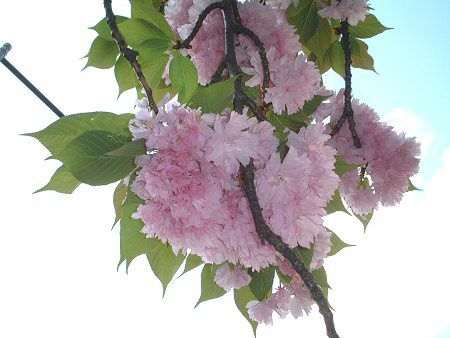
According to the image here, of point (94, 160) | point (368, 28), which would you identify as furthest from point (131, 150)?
point (368, 28)

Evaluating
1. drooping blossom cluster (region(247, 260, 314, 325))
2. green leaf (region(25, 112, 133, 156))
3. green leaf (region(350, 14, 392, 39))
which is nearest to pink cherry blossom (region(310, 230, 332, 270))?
drooping blossom cluster (region(247, 260, 314, 325))

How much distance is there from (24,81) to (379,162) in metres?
0.80

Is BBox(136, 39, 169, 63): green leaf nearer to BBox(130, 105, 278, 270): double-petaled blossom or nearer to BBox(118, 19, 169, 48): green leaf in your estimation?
BBox(118, 19, 169, 48): green leaf

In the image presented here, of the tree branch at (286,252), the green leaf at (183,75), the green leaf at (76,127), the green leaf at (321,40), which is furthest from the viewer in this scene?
the green leaf at (321,40)

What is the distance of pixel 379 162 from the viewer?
104 cm

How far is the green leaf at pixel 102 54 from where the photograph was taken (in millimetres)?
1142

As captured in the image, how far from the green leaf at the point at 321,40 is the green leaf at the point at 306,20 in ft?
0.13

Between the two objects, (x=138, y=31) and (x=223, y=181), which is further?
(x=138, y=31)

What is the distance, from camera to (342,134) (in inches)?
40.8

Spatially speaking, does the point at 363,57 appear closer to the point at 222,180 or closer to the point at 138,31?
the point at 138,31

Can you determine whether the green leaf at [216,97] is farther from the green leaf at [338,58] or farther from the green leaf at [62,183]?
the green leaf at [338,58]

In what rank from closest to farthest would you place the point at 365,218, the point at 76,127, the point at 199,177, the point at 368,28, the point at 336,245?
the point at 199,177
the point at 76,127
the point at 336,245
the point at 365,218
the point at 368,28

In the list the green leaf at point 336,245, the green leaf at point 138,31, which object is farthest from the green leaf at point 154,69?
the green leaf at point 336,245

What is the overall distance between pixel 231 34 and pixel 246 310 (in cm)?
53
